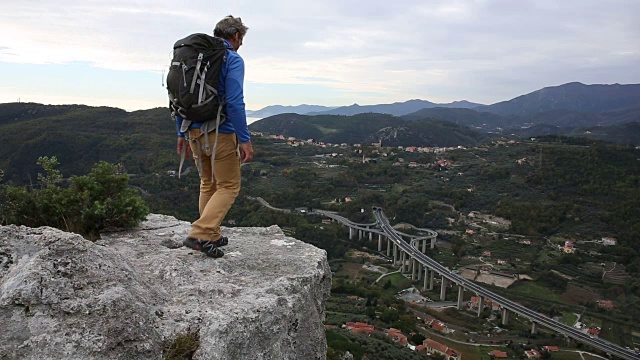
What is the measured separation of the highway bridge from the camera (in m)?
33.6

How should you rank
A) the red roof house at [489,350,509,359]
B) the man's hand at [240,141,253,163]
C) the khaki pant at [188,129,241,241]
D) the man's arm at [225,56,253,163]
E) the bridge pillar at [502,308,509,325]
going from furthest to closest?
the bridge pillar at [502,308,509,325], the red roof house at [489,350,509,359], the khaki pant at [188,129,241,241], the man's hand at [240,141,253,163], the man's arm at [225,56,253,163]

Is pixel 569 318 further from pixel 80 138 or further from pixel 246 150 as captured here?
pixel 80 138

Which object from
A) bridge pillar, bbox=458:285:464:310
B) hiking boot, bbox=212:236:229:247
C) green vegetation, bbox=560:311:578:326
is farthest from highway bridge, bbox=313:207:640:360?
hiking boot, bbox=212:236:229:247

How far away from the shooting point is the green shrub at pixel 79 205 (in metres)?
5.21

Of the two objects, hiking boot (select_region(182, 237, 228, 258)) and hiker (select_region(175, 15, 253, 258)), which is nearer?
hiker (select_region(175, 15, 253, 258))

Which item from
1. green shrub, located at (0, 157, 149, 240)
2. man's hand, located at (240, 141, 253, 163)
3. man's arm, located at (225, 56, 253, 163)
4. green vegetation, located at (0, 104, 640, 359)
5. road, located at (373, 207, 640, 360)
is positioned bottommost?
road, located at (373, 207, 640, 360)

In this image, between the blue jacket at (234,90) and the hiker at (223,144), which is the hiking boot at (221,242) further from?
the blue jacket at (234,90)

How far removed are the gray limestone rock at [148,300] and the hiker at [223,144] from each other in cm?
30

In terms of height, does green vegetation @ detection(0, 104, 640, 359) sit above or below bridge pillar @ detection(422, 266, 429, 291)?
above

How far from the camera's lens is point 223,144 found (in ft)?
14.7

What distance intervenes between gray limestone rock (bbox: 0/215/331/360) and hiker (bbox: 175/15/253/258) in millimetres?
297

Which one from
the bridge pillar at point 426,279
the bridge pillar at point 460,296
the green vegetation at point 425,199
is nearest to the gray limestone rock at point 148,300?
the green vegetation at point 425,199

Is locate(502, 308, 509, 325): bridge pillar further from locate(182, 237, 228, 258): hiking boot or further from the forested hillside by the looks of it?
the forested hillside

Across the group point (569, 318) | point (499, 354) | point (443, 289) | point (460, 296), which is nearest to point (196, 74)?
point (499, 354)
